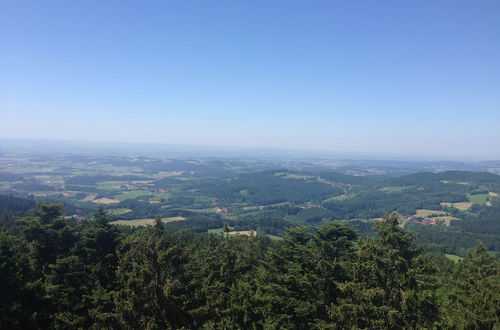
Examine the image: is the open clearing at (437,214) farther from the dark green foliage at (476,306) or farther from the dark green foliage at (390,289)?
the dark green foliage at (390,289)

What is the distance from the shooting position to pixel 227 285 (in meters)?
20.4

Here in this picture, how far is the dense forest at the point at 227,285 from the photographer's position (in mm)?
14109

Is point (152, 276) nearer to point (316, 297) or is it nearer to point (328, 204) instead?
point (316, 297)

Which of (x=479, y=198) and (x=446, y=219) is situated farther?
(x=479, y=198)

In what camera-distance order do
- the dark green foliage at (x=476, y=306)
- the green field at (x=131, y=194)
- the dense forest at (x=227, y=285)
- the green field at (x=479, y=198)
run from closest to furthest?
the dense forest at (x=227, y=285) < the dark green foliage at (x=476, y=306) < the green field at (x=479, y=198) < the green field at (x=131, y=194)

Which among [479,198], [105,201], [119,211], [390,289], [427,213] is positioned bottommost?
[105,201]

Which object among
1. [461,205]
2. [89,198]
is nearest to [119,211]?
[89,198]

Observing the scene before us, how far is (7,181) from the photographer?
168 metres

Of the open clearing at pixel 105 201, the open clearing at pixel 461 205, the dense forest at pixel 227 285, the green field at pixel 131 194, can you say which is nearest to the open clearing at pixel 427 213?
the open clearing at pixel 461 205

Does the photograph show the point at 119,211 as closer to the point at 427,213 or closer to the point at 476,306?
the point at 476,306

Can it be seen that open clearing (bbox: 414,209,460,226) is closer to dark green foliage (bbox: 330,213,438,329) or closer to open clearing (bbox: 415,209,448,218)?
open clearing (bbox: 415,209,448,218)

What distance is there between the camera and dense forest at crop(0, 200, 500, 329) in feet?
46.3

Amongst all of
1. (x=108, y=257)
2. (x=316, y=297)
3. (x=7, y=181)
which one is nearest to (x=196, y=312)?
(x=316, y=297)

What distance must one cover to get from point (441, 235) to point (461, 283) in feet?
276
